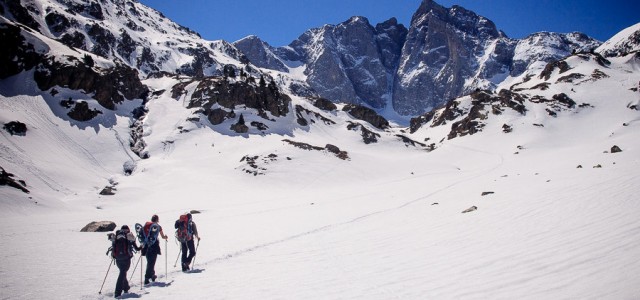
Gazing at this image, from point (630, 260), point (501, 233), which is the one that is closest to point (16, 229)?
point (501, 233)

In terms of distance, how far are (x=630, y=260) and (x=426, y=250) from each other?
5370mm

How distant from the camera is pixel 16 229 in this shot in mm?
20781

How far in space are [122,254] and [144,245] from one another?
46.0 inches

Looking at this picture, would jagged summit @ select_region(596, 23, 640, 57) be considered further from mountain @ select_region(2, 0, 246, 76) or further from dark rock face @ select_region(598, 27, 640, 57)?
mountain @ select_region(2, 0, 246, 76)

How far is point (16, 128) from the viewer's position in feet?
146

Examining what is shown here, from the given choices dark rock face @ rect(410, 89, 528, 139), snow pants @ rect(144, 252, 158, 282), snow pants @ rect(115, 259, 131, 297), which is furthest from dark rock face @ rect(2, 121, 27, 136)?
dark rock face @ rect(410, 89, 528, 139)

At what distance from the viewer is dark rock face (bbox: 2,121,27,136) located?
43531mm

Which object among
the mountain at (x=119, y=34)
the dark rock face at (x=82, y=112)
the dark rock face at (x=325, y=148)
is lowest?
the dark rock face at (x=325, y=148)

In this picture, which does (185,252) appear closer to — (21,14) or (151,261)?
(151,261)

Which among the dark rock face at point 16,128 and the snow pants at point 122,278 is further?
the dark rock face at point 16,128

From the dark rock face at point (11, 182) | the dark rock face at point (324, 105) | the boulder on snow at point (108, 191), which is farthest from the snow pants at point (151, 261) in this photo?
the dark rock face at point (324, 105)

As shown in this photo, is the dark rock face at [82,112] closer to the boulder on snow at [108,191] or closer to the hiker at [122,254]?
the boulder on snow at [108,191]

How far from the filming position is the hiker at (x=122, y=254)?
33.1ft

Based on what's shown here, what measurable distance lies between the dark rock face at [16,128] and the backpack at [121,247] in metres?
48.0
